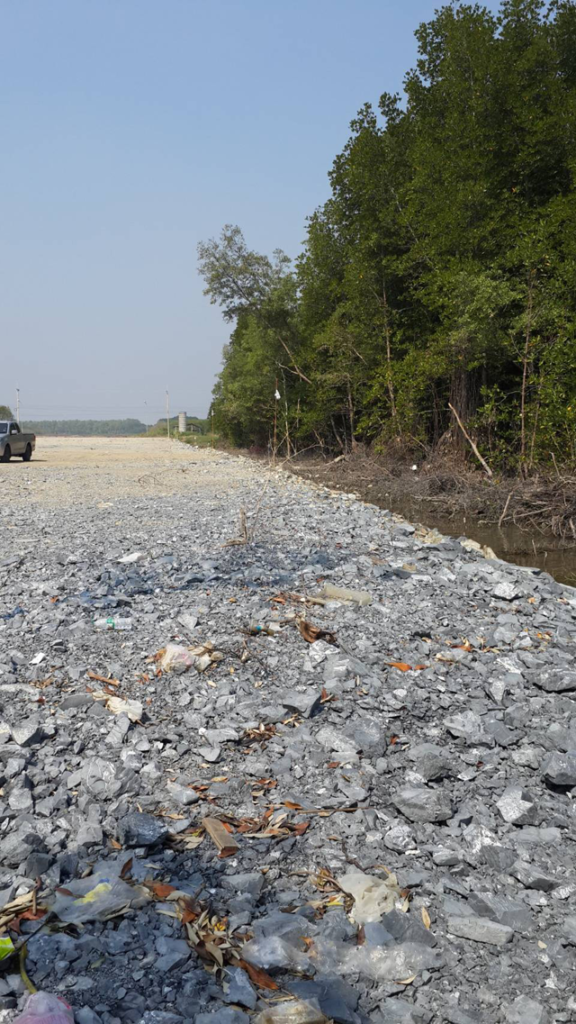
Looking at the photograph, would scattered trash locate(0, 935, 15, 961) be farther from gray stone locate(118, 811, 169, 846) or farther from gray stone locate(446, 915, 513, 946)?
gray stone locate(446, 915, 513, 946)

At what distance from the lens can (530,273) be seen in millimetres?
14008

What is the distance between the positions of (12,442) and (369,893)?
26579mm

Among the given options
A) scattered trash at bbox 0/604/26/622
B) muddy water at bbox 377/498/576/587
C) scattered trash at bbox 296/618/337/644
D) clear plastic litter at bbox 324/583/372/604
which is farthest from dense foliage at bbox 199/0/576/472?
scattered trash at bbox 0/604/26/622

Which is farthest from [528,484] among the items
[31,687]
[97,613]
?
[31,687]

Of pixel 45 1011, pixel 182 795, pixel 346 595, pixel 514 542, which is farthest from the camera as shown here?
pixel 514 542

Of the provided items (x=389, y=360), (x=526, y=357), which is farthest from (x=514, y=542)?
(x=389, y=360)

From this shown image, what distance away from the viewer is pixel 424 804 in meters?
3.23

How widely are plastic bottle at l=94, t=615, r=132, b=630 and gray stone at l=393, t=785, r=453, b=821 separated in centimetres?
284

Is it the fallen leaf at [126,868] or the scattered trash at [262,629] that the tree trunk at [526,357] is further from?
the fallen leaf at [126,868]

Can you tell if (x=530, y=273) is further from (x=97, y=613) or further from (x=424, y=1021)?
(x=424, y=1021)

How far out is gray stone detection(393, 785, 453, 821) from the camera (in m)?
3.18

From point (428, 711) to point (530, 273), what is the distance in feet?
39.5

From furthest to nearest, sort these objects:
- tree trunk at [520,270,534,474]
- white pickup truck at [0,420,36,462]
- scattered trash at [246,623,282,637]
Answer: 1. white pickup truck at [0,420,36,462]
2. tree trunk at [520,270,534,474]
3. scattered trash at [246,623,282,637]

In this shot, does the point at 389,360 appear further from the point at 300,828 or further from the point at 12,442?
the point at 300,828
